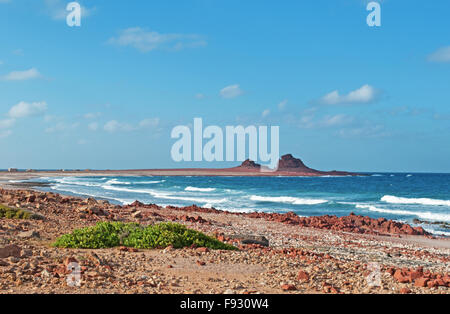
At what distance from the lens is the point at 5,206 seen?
615 inches

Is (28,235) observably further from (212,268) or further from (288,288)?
(288,288)

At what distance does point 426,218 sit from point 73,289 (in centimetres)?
2896

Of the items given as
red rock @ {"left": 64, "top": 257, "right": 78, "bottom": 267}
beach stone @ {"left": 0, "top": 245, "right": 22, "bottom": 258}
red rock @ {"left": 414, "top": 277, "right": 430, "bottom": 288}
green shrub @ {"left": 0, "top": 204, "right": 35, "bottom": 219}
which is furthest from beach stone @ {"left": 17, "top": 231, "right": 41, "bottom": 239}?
red rock @ {"left": 414, "top": 277, "right": 430, "bottom": 288}

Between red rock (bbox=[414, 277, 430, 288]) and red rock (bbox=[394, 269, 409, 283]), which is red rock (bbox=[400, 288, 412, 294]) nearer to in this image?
red rock (bbox=[414, 277, 430, 288])

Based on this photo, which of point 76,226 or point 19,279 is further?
point 76,226

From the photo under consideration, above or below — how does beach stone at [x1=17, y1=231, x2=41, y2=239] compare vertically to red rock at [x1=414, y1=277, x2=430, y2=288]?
above

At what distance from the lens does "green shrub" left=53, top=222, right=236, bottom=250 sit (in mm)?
10961

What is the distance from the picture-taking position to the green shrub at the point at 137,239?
36.0 feet

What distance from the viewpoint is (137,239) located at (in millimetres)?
11211

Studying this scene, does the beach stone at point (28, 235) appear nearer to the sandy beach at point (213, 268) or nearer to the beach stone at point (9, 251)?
the sandy beach at point (213, 268)

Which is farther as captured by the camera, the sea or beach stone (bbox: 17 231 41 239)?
the sea

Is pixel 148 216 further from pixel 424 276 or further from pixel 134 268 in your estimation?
pixel 424 276
